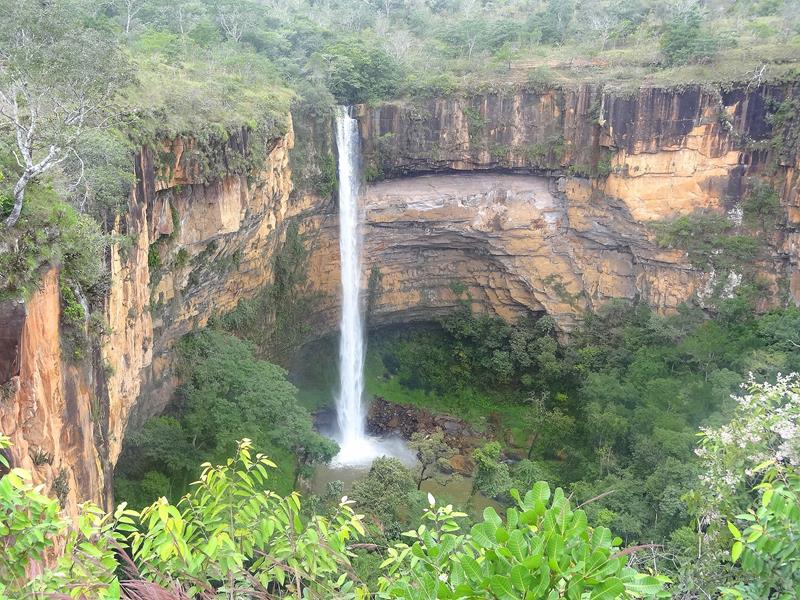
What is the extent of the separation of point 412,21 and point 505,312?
15.0 meters

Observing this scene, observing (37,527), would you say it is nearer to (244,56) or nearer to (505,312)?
(244,56)

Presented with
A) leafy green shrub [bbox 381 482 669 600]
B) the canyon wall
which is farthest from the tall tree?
leafy green shrub [bbox 381 482 669 600]

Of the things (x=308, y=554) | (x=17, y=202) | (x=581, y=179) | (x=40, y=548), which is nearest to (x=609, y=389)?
(x=581, y=179)

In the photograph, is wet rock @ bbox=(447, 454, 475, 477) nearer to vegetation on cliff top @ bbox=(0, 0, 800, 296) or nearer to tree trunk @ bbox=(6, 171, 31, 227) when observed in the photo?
vegetation on cliff top @ bbox=(0, 0, 800, 296)

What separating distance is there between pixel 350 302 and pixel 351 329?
3.12 feet

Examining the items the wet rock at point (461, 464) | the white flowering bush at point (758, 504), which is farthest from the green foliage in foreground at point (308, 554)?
the wet rock at point (461, 464)

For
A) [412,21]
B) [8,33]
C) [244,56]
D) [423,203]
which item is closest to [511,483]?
[423,203]

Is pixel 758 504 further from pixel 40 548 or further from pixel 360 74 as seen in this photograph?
pixel 360 74

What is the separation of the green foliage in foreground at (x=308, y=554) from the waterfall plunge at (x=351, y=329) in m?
15.3

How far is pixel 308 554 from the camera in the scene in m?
2.88

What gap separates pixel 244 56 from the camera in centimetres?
1869

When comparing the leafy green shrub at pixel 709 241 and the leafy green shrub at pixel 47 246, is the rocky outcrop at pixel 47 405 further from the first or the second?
the leafy green shrub at pixel 709 241

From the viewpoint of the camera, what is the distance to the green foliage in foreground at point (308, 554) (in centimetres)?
225

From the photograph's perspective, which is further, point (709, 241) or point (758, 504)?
point (709, 241)
